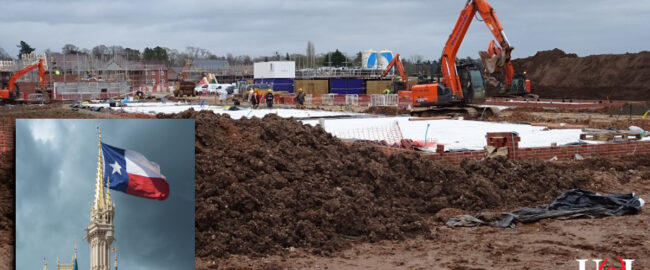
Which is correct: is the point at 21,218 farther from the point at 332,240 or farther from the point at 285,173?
the point at 285,173

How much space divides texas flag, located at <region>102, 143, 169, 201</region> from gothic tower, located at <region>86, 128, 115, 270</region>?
0.06 meters

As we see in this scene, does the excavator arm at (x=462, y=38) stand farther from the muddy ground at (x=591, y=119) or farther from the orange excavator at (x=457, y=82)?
the muddy ground at (x=591, y=119)

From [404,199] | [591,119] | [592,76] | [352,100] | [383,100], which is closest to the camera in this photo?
[404,199]

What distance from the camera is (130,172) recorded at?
16.2 ft

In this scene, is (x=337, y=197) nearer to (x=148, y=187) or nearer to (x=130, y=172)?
(x=148, y=187)

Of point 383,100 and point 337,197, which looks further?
point 383,100

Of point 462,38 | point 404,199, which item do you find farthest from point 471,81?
point 404,199

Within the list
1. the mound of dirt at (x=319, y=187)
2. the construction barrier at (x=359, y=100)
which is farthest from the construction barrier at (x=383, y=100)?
the mound of dirt at (x=319, y=187)

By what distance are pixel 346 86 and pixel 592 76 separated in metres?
19.5

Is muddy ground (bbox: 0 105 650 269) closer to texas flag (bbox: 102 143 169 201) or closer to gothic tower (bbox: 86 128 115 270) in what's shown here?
gothic tower (bbox: 86 128 115 270)

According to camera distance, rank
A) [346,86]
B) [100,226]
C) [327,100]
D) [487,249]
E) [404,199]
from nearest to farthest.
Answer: [100,226], [487,249], [404,199], [327,100], [346,86]

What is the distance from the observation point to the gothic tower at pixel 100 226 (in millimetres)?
4926

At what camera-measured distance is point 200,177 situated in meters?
9.15

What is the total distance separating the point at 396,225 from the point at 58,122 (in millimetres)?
5187
